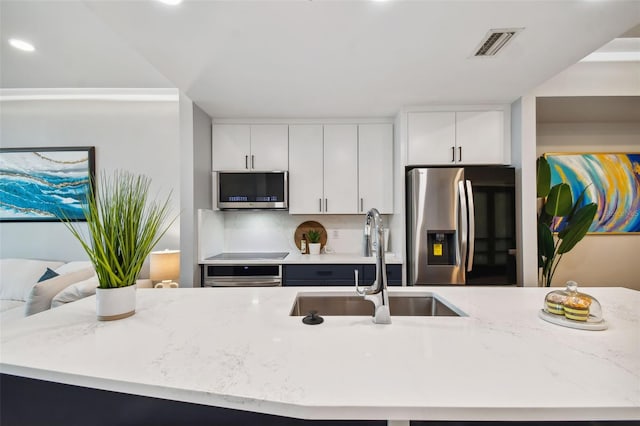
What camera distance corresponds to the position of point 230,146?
300cm

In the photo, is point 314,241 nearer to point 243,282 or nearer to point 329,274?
point 329,274

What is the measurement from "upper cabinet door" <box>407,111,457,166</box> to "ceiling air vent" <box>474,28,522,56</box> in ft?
2.98

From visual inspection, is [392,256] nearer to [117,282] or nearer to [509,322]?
[509,322]

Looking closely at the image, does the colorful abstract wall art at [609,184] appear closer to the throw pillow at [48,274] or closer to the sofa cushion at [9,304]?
the throw pillow at [48,274]

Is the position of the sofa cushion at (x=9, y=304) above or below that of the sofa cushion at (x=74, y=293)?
below

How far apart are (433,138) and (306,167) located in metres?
1.28

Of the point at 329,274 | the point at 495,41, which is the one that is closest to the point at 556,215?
the point at 495,41

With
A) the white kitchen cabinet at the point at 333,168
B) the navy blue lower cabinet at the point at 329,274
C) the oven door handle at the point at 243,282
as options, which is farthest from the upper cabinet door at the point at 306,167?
the oven door handle at the point at 243,282

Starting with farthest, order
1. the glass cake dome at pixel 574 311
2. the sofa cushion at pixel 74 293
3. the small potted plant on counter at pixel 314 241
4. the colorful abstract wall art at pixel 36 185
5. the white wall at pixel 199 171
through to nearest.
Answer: the colorful abstract wall art at pixel 36 185, the small potted plant on counter at pixel 314 241, the white wall at pixel 199 171, the sofa cushion at pixel 74 293, the glass cake dome at pixel 574 311

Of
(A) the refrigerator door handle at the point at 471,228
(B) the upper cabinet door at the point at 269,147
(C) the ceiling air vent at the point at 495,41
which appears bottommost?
(A) the refrigerator door handle at the point at 471,228

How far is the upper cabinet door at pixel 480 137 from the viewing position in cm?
270

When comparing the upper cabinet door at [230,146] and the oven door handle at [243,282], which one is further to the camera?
the upper cabinet door at [230,146]

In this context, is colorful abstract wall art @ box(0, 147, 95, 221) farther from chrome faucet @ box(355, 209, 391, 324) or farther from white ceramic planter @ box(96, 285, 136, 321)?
chrome faucet @ box(355, 209, 391, 324)

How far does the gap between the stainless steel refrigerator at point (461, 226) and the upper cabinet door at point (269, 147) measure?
135 centimetres
